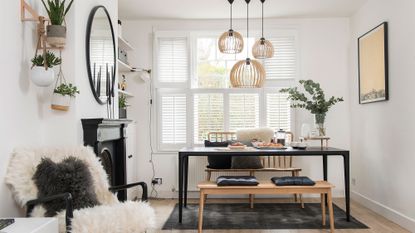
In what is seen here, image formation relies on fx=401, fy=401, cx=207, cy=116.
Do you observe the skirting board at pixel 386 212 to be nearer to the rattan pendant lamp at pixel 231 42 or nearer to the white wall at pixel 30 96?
the rattan pendant lamp at pixel 231 42

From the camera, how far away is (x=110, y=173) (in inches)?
157

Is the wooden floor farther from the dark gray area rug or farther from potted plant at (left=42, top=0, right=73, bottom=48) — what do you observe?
potted plant at (left=42, top=0, right=73, bottom=48)

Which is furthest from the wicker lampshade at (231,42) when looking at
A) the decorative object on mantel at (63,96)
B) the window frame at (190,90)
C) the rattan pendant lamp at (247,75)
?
the decorative object on mantel at (63,96)

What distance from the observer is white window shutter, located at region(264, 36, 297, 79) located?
5.64 metres

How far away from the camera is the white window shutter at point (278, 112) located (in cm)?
562

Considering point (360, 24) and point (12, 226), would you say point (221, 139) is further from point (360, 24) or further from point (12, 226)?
point (12, 226)

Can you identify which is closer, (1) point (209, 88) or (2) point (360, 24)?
(2) point (360, 24)

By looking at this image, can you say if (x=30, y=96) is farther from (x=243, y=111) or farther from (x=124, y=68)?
(x=243, y=111)

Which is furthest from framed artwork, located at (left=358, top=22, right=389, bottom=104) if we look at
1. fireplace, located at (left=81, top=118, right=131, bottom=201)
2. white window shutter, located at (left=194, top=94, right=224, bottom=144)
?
fireplace, located at (left=81, top=118, right=131, bottom=201)

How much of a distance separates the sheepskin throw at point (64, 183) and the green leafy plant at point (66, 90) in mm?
552

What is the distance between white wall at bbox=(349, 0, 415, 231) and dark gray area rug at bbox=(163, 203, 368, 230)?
1.47ft

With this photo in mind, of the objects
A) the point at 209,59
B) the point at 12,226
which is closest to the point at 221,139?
the point at 209,59

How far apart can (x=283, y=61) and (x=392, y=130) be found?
76.1 inches

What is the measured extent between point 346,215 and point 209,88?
249 cm
